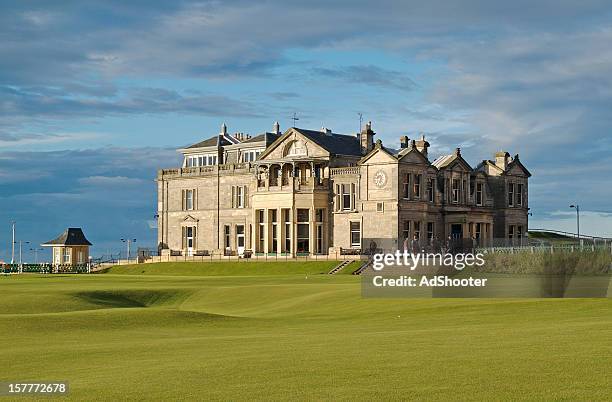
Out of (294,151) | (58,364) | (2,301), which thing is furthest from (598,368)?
(294,151)

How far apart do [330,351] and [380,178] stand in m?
68.1

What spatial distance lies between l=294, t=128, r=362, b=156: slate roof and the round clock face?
7.56 meters

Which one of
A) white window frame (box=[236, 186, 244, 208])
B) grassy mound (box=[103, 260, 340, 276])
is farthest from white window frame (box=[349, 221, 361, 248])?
white window frame (box=[236, 186, 244, 208])

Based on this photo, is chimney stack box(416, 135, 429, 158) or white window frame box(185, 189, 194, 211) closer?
chimney stack box(416, 135, 429, 158)

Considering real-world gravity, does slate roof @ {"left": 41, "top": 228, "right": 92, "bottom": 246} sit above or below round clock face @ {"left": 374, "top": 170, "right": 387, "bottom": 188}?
below

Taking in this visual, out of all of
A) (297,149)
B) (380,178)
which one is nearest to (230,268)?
(297,149)

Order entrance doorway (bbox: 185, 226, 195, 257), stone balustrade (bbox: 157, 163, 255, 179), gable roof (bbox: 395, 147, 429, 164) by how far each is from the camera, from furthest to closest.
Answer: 1. entrance doorway (bbox: 185, 226, 195, 257)
2. stone balustrade (bbox: 157, 163, 255, 179)
3. gable roof (bbox: 395, 147, 429, 164)

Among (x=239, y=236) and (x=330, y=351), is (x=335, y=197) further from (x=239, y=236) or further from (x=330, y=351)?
(x=330, y=351)

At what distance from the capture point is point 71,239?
11888 cm

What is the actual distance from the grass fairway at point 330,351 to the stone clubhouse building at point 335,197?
45.0 m

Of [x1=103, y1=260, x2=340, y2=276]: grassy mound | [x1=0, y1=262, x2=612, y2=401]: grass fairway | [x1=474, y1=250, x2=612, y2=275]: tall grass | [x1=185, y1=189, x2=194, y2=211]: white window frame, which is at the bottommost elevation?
[x1=0, y1=262, x2=612, y2=401]: grass fairway

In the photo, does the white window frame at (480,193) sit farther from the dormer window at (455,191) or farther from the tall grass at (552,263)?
the tall grass at (552,263)

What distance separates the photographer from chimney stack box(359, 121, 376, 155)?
102188mm

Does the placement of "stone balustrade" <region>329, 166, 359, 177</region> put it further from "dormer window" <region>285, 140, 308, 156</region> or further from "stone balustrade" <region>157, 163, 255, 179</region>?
Result: "stone balustrade" <region>157, 163, 255, 179</region>
